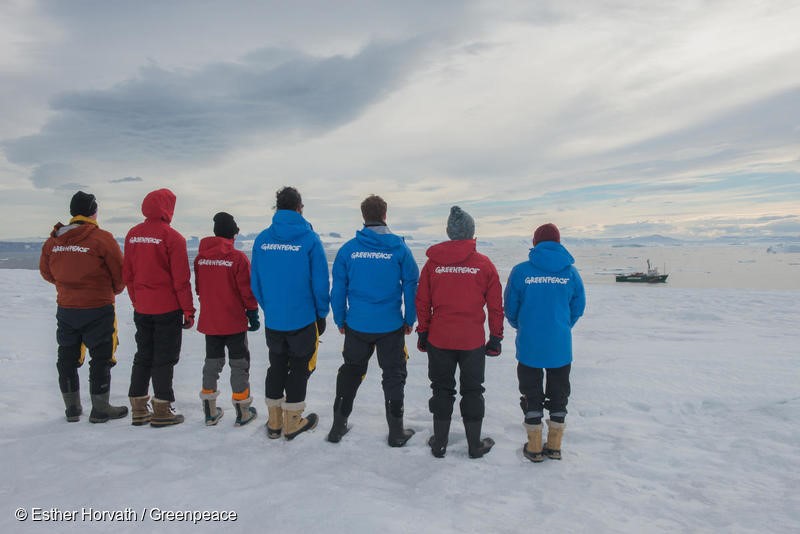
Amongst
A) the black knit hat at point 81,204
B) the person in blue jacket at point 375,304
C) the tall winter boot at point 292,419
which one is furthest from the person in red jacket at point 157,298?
the person in blue jacket at point 375,304

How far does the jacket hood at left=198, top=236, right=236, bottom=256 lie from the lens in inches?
172

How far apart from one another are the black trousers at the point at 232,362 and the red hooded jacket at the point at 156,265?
1.46 ft

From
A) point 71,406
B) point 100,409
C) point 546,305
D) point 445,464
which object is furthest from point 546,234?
point 71,406

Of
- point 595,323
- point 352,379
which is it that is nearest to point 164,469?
point 352,379

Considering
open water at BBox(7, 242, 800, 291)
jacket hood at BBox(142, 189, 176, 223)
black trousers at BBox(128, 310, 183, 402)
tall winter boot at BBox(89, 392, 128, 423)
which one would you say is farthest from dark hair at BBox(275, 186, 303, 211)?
open water at BBox(7, 242, 800, 291)

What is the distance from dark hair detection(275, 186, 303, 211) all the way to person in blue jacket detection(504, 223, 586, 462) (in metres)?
2.23

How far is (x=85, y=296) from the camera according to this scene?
4.44 m

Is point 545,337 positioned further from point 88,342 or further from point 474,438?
point 88,342

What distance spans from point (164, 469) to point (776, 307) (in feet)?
65.2

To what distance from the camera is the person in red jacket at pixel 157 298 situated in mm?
4344

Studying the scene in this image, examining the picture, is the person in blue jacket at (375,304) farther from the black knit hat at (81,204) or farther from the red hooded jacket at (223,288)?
the black knit hat at (81,204)

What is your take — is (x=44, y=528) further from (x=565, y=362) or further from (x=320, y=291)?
(x=565, y=362)

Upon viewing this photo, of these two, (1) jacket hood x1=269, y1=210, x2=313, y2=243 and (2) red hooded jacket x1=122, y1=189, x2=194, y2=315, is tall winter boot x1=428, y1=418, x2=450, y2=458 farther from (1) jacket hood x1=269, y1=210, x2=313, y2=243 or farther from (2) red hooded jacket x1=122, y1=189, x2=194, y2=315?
(2) red hooded jacket x1=122, y1=189, x2=194, y2=315

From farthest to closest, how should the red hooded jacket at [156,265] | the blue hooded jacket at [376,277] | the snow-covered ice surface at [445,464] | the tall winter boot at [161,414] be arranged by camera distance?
the tall winter boot at [161,414] < the red hooded jacket at [156,265] < the blue hooded jacket at [376,277] < the snow-covered ice surface at [445,464]
